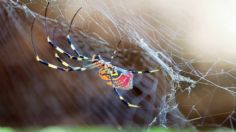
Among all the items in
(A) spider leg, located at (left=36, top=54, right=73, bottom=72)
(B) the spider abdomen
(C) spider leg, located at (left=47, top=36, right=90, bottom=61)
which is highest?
(C) spider leg, located at (left=47, top=36, right=90, bottom=61)

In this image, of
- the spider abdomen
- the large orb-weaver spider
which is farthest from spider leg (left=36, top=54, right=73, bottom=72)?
the spider abdomen

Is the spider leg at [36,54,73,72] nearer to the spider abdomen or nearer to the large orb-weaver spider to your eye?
the large orb-weaver spider

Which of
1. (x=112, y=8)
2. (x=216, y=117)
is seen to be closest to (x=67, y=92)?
(x=112, y=8)

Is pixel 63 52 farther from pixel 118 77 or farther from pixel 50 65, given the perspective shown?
pixel 118 77

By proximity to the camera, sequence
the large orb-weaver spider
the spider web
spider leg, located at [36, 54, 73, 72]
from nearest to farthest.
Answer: the spider web
the large orb-weaver spider
spider leg, located at [36, 54, 73, 72]

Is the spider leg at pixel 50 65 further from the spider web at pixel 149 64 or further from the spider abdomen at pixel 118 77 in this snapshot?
the spider abdomen at pixel 118 77

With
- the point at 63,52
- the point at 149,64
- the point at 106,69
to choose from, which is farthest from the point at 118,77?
the point at 63,52

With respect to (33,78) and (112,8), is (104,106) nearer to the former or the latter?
(33,78)

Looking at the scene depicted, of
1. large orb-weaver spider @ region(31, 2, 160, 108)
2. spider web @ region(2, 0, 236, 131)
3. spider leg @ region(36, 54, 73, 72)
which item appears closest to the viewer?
spider web @ region(2, 0, 236, 131)

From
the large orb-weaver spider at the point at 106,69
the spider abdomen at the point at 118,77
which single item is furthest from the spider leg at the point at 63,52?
the spider abdomen at the point at 118,77
